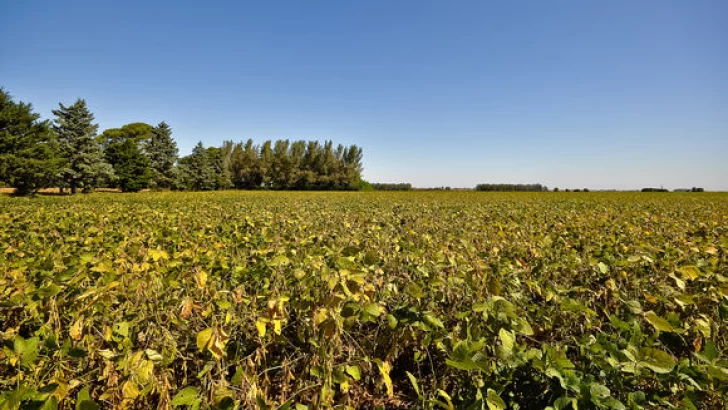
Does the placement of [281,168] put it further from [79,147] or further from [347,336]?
[347,336]

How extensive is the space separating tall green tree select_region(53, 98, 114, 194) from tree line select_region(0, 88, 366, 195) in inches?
3.2

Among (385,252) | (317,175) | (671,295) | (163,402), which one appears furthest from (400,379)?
(317,175)

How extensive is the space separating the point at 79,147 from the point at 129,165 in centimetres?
1030

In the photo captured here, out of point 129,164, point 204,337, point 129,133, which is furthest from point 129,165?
point 204,337

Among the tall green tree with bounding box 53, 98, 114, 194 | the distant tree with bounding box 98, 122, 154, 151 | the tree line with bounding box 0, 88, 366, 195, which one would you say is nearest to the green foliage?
the tree line with bounding box 0, 88, 366, 195

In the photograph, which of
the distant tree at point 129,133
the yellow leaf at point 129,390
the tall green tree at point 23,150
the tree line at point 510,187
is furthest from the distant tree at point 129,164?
the tree line at point 510,187

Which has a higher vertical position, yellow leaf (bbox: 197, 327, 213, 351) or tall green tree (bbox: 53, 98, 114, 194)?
tall green tree (bbox: 53, 98, 114, 194)

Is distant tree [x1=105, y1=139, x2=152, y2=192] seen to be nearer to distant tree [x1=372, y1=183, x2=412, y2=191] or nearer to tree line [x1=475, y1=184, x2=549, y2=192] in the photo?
distant tree [x1=372, y1=183, x2=412, y2=191]

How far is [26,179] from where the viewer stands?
89.6ft

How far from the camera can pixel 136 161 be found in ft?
148

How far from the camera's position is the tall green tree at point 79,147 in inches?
1314

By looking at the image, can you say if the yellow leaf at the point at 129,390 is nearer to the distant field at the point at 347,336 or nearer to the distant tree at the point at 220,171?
the distant field at the point at 347,336

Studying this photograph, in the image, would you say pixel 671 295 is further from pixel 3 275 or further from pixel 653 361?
pixel 3 275

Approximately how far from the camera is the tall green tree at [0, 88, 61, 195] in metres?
26.0
